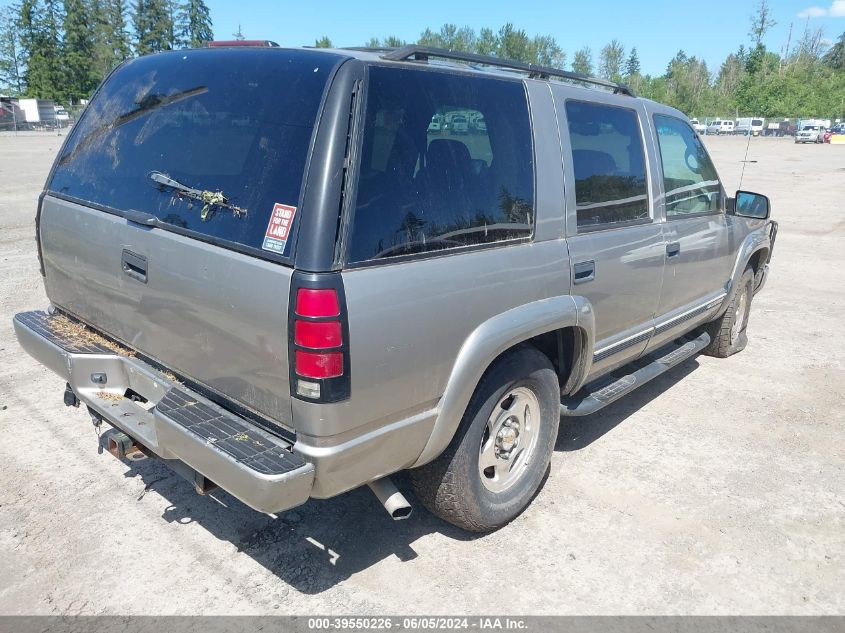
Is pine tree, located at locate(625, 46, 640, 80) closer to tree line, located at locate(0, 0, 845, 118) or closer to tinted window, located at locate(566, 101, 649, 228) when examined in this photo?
tree line, located at locate(0, 0, 845, 118)

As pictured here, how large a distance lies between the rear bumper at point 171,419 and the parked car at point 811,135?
6494cm

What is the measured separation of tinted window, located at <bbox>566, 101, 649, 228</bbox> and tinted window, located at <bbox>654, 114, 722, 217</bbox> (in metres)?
0.33

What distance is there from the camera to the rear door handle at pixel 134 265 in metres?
2.76

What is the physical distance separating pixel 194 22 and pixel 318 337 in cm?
9032

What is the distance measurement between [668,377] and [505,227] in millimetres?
3273

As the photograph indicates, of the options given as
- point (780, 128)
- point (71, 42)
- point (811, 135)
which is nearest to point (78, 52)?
point (71, 42)

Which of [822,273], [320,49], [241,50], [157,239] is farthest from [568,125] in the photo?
[822,273]

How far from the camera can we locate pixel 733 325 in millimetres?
5852

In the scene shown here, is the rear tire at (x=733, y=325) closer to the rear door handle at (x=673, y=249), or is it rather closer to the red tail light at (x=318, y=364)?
the rear door handle at (x=673, y=249)

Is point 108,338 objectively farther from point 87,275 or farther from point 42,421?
point 42,421

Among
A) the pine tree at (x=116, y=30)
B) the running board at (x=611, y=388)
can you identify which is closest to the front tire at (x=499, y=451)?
the running board at (x=611, y=388)

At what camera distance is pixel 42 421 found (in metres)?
4.19

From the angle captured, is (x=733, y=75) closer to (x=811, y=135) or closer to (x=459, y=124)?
(x=811, y=135)

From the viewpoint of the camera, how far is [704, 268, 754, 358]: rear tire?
5.70 metres
